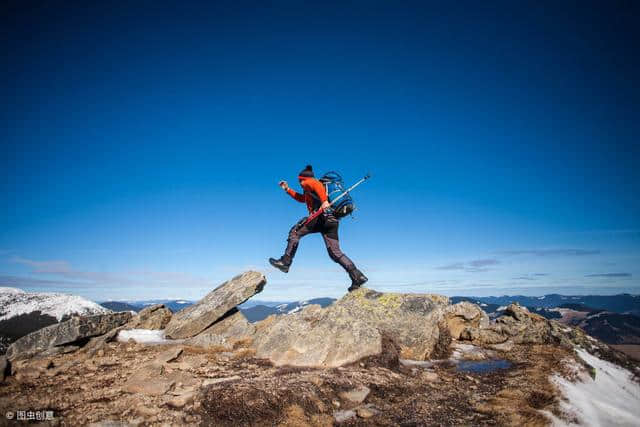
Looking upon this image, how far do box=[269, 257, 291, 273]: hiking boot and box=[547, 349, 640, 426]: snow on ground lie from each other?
788 cm

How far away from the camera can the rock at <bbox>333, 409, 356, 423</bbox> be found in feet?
15.6

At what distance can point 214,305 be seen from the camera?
11617mm

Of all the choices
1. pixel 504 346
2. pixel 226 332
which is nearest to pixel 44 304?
pixel 226 332

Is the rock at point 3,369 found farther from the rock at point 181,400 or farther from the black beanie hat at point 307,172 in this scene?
the black beanie hat at point 307,172

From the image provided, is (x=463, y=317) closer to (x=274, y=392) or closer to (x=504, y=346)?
(x=504, y=346)

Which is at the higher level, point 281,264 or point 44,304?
point 281,264

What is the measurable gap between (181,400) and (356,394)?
3.09 metres

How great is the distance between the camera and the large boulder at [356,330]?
24.0 feet

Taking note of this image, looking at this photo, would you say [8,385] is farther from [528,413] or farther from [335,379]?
[528,413]

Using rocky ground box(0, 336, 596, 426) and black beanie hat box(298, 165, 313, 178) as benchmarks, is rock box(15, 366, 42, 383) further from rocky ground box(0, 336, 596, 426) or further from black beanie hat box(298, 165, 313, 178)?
black beanie hat box(298, 165, 313, 178)

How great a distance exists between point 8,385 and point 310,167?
959 centimetres

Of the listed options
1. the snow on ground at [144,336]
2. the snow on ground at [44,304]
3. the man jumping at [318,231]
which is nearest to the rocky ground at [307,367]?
the snow on ground at [144,336]

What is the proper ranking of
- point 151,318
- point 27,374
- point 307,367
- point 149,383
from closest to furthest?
point 149,383, point 27,374, point 307,367, point 151,318

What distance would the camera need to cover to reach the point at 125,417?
Result: 179 inches
